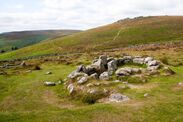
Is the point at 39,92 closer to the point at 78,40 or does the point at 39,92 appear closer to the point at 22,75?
the point at 22,75

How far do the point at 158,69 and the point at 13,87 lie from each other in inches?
964

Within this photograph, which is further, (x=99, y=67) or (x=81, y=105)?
(x=99, y=67)

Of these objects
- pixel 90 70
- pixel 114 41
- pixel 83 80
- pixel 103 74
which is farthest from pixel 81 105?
pixel 114 41

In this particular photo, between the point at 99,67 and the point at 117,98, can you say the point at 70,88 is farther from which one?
the point at 99,67

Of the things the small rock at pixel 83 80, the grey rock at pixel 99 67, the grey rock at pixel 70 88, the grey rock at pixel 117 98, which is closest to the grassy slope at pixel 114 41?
the grey rock at pixel 99 67

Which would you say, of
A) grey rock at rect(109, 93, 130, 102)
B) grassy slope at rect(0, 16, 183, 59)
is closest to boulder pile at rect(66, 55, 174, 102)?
grey rock at rect(109, 93, 130, 102)

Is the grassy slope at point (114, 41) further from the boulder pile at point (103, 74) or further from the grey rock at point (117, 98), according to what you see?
the grey rock at point (117, 98)

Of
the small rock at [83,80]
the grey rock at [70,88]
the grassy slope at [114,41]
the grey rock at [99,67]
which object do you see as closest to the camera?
the grey rock at [70,88]

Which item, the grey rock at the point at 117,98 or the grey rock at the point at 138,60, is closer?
the grey rock at the point at 117,98

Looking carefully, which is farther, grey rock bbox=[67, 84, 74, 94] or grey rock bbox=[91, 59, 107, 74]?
grey rock bbox=[91, 59, 107, 74]

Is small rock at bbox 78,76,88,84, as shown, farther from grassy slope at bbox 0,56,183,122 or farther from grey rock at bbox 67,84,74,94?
grassy slope at bbox 0,56,183,122

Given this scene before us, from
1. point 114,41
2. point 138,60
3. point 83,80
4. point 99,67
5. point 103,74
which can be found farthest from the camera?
point 114,41

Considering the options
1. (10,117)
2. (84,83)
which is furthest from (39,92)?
(10,117)

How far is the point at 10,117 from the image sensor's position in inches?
1112
